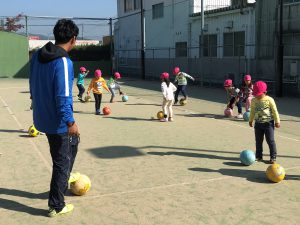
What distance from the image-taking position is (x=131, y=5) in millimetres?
A: 42188

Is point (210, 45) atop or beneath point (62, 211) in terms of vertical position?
atop

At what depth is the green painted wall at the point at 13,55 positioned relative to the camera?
39.8 meters

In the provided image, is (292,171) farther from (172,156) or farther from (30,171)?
(30,171)

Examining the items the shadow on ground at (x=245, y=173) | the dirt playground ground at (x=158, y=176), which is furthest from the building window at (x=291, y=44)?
the shadow on ground at (x=245, y=173)

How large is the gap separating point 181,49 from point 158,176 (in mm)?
25026

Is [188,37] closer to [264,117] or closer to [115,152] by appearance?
[115,152]

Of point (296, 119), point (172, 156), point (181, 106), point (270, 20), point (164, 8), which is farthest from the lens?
point (164, 8)

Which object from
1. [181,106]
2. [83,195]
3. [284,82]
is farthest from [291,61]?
[83,195]

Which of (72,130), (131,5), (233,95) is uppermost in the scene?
(131,5)

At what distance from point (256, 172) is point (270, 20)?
16.6 m

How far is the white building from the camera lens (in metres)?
24.4

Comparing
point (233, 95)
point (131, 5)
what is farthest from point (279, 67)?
point (131, 5)

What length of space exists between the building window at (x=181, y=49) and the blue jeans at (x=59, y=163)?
2607cm

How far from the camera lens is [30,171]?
7160 millimetres
